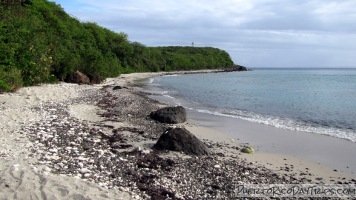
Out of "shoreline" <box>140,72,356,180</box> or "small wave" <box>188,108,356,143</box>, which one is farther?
"small wave" <box>188,108,356,143</box>

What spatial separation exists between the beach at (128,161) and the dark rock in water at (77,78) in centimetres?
1798

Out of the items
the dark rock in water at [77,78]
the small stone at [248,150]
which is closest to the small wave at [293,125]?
A: the small stone at [248,150]

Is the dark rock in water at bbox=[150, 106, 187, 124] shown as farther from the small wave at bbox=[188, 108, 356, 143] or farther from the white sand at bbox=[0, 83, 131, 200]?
the white sand at bbox=[0, 83, 131, 200]

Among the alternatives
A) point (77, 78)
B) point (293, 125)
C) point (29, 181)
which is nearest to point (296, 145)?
point (293, 125)

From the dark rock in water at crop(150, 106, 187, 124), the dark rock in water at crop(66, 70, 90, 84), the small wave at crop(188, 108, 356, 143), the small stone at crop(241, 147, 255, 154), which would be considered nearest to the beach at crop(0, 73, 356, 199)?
the small stone at crop(241, 147, 255, 154)

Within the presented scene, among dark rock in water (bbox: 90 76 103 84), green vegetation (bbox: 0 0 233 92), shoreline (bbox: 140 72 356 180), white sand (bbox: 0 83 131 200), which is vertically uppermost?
green vegetation (bbox: 0 0 233 92)

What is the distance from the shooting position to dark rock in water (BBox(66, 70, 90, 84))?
32.0 meters

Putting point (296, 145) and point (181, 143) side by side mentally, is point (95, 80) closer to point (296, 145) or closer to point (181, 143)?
point (296, 145)

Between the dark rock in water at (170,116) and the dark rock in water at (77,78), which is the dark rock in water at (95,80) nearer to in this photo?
the dark rock in water at (77,78)

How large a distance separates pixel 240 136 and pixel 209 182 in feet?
20.7

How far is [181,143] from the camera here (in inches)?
→ 372

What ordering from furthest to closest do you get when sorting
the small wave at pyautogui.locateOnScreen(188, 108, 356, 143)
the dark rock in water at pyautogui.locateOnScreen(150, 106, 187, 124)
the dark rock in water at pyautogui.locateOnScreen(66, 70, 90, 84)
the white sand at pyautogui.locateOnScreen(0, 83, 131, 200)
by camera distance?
1. the dark rock in water at pyautogui.locateOnScreen(66, 70, 90, 84)
2. the dark rock in water at pyautogui.locateOnScreen(150, 106, 187, 124)
3. the small wave at pyautogui.locateOnScreen(188, 108, 356, 143)
4. the white sand at pyautogui.locateOnScreen(0, 83, 131, 200)

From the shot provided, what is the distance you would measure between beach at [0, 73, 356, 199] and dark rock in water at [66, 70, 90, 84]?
1798cm

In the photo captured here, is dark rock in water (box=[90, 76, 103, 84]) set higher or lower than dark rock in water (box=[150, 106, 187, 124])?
higher
